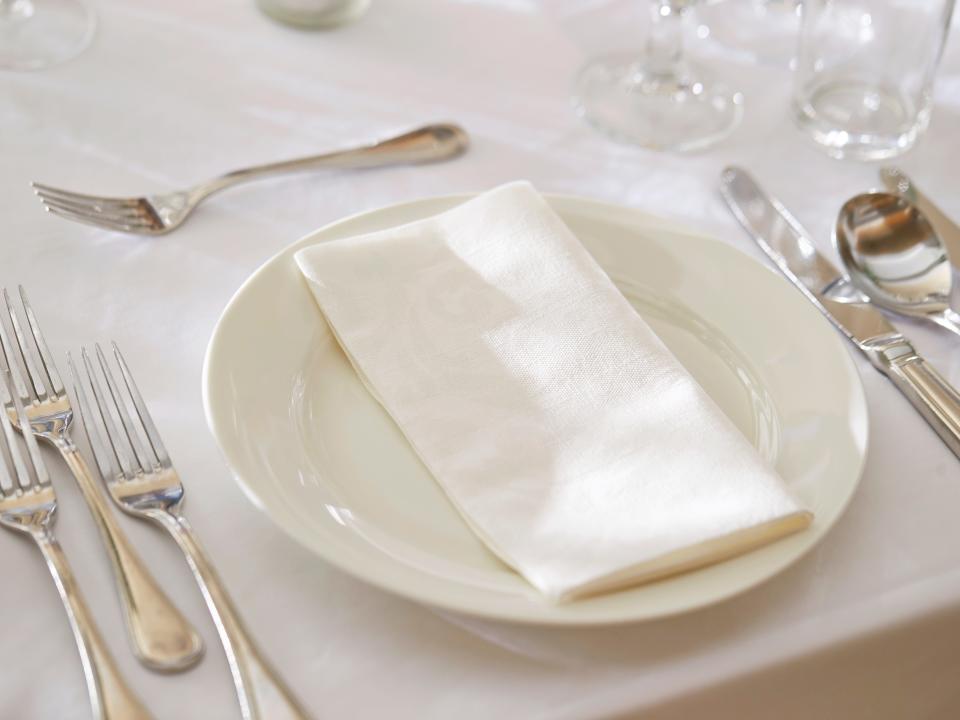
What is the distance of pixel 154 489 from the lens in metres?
0.54

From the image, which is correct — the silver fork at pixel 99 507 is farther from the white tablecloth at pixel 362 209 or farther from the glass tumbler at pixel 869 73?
the glass tumbler at pixel 869 73

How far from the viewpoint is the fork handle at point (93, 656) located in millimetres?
443

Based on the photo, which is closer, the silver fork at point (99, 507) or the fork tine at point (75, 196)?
the silver fork at point (99, 507)

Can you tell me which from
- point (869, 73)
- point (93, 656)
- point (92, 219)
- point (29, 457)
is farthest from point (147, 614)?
point (869, 73)

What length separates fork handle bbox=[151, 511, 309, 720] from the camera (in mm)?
448

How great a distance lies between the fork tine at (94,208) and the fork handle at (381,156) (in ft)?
0.14

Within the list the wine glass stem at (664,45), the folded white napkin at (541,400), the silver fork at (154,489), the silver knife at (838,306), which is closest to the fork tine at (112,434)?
the silver fork at (154,489)

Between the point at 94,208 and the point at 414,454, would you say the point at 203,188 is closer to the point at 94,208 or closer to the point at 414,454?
the point at 94,208

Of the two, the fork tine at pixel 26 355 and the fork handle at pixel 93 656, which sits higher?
the fork tine at pixel 26 355

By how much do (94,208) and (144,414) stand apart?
0.74 ft

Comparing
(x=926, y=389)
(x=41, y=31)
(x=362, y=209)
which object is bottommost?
(x=926, y=389)

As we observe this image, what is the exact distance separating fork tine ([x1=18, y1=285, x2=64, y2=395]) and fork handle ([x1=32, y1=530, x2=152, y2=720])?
0.11 metres

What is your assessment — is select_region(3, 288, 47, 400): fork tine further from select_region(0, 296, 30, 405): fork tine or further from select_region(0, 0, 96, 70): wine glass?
select_region(0, 0, 96, 70): wine glass

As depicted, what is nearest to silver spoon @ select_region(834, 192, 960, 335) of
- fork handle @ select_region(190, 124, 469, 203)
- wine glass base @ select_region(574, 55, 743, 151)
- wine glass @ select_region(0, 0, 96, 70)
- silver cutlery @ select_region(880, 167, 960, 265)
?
silver cutlery @ select_region(880, 167, 960, 265)
